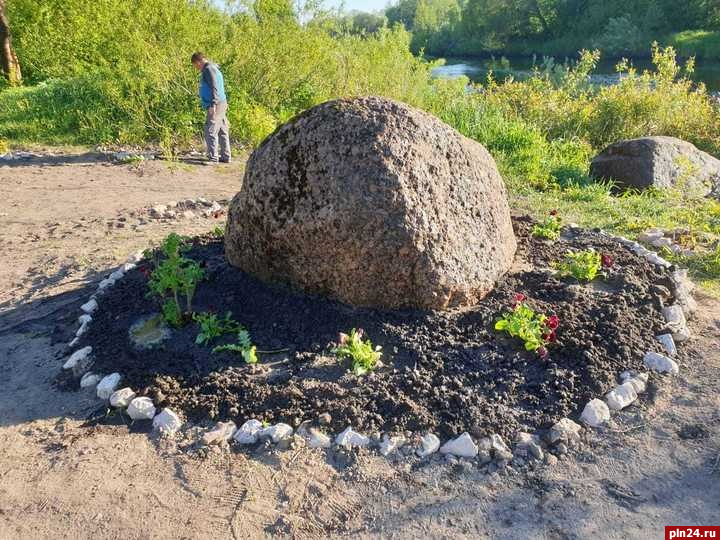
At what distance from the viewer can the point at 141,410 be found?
3.10 meters

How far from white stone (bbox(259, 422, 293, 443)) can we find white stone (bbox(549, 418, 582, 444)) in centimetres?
137

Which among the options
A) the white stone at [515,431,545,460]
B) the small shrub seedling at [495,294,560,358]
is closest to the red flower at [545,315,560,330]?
the small shrub seedling at [495,294,560,358]

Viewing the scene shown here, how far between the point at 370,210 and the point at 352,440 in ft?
4.50

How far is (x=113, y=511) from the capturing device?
2521 mm

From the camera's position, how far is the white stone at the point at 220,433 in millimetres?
2920

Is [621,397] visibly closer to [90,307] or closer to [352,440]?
[352,440]

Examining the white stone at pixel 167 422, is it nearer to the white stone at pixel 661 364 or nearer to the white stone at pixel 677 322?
the white stone at pixel 661 364

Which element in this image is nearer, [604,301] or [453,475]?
[453,475]

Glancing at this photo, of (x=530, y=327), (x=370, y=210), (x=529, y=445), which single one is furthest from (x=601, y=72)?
(x=529, y=445)

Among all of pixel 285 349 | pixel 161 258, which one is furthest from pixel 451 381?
pixel 161 258

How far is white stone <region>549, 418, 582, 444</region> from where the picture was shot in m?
2.91

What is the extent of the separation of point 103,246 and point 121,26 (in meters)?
7.60

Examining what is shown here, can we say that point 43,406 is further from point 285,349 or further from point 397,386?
point 397,386

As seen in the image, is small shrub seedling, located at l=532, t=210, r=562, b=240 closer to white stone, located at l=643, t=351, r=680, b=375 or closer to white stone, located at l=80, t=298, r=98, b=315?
white stone, located at l=643, t=351, r=680, b=375
